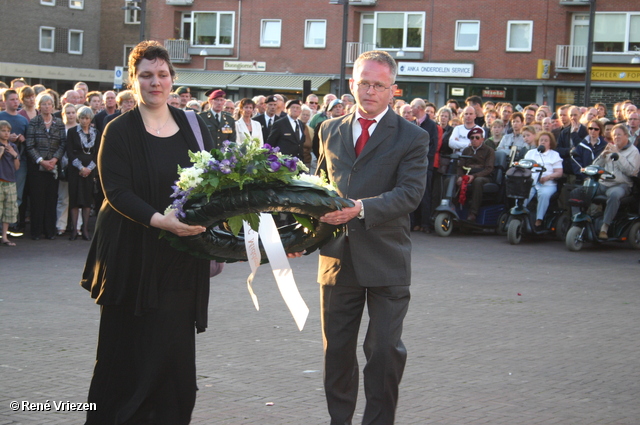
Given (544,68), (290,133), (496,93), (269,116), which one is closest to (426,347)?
(290,133)

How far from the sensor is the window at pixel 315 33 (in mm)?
46406

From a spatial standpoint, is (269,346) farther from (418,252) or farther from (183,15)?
(183,15)

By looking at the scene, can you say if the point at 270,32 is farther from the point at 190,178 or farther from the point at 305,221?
the point at 190,178

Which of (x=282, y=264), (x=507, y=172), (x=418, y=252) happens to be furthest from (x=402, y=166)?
(x=507, y=172)

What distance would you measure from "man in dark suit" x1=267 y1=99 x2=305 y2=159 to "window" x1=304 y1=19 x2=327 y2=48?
30870mm

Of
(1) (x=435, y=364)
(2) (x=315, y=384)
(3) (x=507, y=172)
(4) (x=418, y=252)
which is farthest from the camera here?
(3) (x=507, y=172)

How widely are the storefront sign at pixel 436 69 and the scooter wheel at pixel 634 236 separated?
29660 millimetres

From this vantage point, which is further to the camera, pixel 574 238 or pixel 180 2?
pixel 180 2

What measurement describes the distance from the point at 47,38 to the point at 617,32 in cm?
3586

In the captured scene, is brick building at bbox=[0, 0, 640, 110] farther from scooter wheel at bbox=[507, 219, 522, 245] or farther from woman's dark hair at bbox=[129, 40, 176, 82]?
woman's dark hair at bbox=[129, 40, 176, 82]

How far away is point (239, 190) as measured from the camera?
4.30 metres

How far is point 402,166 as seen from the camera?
16.4 feet

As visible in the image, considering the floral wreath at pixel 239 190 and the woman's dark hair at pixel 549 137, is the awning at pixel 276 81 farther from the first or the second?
the floral wreath at pixel 239 190

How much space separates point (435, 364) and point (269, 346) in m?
1.43
